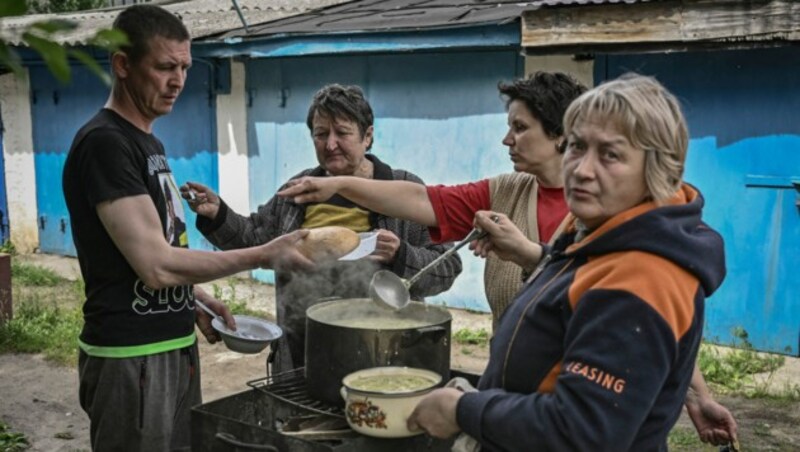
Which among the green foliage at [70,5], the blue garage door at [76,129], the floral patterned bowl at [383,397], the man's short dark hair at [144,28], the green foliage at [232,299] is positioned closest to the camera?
the floral patterned bowl at [383,397]

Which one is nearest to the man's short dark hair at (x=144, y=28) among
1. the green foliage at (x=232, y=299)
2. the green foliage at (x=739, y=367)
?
the green foliage at (x=739, y=367)

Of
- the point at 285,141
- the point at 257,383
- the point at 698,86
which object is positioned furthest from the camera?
the point at 285,141

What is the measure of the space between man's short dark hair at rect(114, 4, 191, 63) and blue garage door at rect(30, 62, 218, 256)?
744 cm

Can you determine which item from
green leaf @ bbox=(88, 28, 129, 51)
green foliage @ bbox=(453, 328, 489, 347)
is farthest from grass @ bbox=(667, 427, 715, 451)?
green leaf @ bbox=(88, 28, 129, 51)

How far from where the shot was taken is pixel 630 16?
6195 mm

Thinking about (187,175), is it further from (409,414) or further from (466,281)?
(409,414)

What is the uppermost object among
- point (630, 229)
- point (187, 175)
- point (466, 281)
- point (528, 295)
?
point (630, 229)

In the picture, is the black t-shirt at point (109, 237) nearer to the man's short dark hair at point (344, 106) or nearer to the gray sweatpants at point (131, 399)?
the gray sweatpants at point (131, 399)

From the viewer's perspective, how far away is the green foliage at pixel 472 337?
740 cm

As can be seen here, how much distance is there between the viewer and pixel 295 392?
2.95 meters

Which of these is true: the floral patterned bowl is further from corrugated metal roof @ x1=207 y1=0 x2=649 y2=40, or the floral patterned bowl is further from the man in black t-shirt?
corrugated metal roof @ x1=207 y1=0 x2=649 y2=40

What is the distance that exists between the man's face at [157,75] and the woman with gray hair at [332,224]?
2.09 ft

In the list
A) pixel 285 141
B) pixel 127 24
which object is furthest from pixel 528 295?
pixel 285 141

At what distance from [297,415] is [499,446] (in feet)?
3.67
